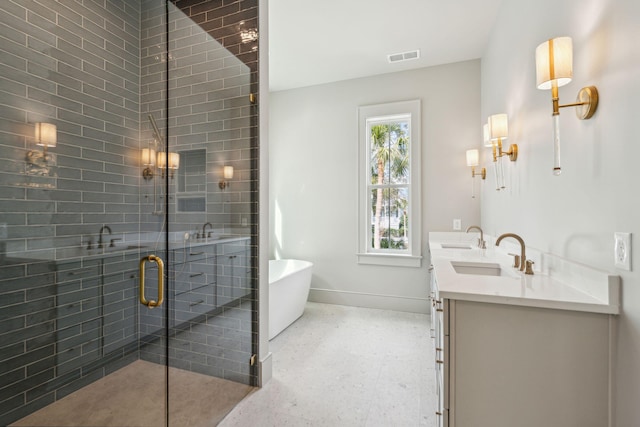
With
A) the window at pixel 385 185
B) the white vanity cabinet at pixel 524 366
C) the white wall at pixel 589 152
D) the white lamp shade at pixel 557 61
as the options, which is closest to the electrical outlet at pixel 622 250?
the white wall at pixel 589 152

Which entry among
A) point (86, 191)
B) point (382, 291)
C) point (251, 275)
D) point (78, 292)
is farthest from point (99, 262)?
point (382, 291)

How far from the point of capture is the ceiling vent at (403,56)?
131 inches

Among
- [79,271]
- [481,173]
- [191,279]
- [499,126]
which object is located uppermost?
[499,126]

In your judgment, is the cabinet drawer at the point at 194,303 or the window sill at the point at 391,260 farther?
the window sill at the point at 391,260

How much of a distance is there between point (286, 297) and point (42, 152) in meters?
2.26

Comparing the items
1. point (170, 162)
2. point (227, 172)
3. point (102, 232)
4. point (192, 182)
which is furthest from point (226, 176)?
point (102, 232)

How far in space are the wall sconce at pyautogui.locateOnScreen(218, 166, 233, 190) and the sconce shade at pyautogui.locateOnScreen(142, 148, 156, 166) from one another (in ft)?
1.33

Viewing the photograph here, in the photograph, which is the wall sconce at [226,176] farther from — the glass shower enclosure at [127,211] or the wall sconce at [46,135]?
the wall sconce at [46,135]

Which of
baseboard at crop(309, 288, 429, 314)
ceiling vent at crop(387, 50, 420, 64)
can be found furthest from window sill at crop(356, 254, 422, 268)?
ceiling vent at crop(387, 50, 420, 64)

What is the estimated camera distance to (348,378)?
2.23m

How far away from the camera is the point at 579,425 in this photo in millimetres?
1087

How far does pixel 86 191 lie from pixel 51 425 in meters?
1.05

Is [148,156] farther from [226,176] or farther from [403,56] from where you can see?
[403,56]

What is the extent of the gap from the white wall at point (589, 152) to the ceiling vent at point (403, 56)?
1255mm
